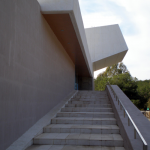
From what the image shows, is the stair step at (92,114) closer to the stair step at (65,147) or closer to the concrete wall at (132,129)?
the concrete wall at (132,129)

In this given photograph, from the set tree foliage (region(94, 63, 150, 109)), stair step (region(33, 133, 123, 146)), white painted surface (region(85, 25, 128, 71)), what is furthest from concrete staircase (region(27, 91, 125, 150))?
tree foliage (region(94, 63, 150, 109))

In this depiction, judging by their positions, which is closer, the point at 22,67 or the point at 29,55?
the point at 22,67

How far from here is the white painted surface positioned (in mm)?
18625

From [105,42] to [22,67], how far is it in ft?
49.8

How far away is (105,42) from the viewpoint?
62.1 feet

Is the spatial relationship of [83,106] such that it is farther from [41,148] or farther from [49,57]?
[41,148]

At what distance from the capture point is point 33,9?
5793 mm

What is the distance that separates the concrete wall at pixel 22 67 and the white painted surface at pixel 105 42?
11.8m

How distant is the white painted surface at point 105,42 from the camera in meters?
18.6

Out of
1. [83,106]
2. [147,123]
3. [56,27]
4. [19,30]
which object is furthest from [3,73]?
[83,106]

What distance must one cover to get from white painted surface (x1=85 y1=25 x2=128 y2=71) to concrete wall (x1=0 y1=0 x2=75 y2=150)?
11.8m

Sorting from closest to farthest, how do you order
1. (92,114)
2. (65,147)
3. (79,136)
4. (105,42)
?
(65,147), (79,136), (92,114), (105,42)

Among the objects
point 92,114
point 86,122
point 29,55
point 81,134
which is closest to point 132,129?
point 81,134

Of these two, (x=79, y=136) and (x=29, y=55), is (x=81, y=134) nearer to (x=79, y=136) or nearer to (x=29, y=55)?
(x=79, y=136)
